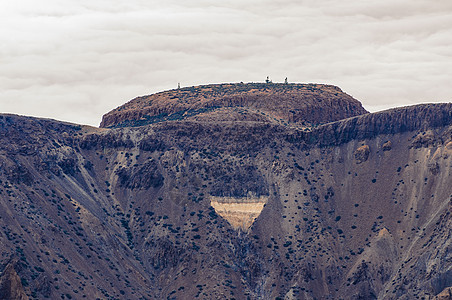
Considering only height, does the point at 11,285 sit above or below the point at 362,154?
below

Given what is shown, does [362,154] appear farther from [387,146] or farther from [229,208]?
[229,208]

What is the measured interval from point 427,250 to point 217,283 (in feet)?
111

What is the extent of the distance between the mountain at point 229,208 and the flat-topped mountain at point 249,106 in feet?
16.1

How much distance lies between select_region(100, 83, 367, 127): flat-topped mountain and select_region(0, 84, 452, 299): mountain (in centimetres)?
492

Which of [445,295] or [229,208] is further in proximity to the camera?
[229,208]

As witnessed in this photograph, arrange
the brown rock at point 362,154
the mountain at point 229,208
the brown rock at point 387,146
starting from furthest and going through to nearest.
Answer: the brown rock at point 362,154
the brown rock at point 387,146
the mountain at point 229,208

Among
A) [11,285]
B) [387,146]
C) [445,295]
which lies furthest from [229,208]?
[11,285]

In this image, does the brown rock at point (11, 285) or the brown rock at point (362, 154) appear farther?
the brown rock at point (362, 154)

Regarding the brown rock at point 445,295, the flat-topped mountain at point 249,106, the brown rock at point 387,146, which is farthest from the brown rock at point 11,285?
the brown rock at point 387,146

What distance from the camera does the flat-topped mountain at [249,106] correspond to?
180 metres

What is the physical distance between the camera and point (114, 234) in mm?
142375

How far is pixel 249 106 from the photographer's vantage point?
607 ft

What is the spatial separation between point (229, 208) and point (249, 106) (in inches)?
1663

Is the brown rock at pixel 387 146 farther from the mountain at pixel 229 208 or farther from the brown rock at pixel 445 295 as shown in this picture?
the brown rock at pixel 445 295
